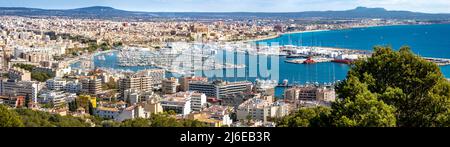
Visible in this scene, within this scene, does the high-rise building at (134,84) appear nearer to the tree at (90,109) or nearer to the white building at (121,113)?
the tree at (90,109)

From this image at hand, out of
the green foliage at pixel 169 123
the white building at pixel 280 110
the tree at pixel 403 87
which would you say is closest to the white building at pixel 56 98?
the white building at pixel 280 110

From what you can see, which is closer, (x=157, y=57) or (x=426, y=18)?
(x=157, y=57)

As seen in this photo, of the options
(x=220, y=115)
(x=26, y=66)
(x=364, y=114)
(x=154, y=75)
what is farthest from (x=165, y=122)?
(x=26, y=66)

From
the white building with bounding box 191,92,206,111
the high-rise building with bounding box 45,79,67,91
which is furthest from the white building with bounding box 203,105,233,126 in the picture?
the high-rise building with bounding box 45,79,67,91

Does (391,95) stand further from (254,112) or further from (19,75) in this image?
(19,75)

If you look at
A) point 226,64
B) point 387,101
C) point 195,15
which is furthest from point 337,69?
point 195,15
